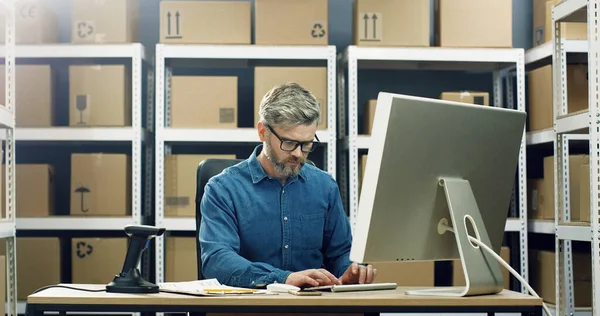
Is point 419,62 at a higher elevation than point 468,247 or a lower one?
higher

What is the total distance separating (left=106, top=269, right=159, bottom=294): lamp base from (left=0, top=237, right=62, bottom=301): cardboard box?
2059mm

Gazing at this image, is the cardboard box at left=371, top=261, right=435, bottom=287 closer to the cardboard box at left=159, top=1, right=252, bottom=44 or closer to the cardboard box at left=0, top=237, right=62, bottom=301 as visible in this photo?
the cardboard box at left=159, top=1, right=252, bottom=44

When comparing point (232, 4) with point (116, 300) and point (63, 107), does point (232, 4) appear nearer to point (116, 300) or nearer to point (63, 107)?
point (63, 107)

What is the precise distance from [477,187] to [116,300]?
0.80 m

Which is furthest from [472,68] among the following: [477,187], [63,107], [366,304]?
[366,304]

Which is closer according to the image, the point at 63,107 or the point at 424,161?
the point at 424,161

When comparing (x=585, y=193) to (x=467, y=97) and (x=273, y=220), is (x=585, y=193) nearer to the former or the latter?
(x=467, y=97)

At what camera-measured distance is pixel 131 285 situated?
173cm

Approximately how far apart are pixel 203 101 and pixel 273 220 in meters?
1.60

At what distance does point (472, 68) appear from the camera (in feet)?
13.6

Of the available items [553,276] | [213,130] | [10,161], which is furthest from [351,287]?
[553,276]

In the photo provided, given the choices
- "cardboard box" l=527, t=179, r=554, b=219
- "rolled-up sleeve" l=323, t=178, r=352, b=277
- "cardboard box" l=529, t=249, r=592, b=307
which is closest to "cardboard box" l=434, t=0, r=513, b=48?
"cardboard box" l=527, t=179, r=554, b=219

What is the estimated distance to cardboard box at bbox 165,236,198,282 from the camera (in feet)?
12.1

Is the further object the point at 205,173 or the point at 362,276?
the point at 205,173
